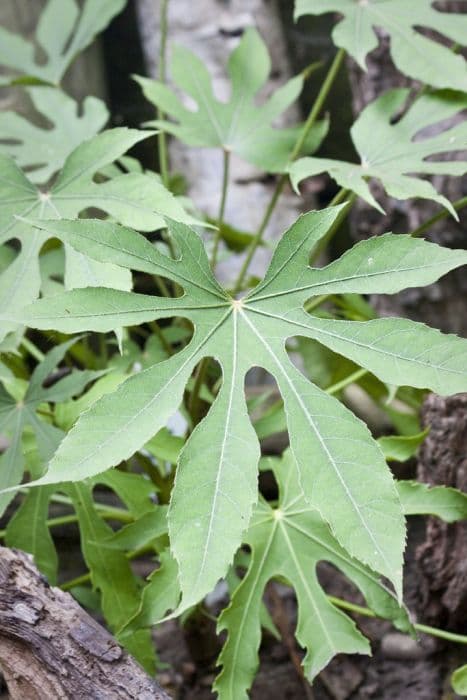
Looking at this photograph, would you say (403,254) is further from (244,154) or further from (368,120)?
(244,154)

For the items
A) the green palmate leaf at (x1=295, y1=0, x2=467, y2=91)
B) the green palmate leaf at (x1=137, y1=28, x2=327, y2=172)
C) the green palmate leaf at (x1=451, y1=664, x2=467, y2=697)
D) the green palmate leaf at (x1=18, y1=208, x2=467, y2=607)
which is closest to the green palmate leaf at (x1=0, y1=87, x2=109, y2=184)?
the green palmate leaf at (x1=137, y1=28, x2=327, y2=172)

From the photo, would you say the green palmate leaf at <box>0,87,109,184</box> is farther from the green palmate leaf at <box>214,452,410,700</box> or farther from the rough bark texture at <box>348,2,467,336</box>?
the green palmate leaf at <box>214,452,410,700</box>

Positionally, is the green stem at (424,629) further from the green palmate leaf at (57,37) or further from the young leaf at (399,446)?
the green palmate leaf at (57,37)

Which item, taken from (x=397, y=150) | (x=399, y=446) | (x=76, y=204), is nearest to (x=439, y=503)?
(x=399, y=446)

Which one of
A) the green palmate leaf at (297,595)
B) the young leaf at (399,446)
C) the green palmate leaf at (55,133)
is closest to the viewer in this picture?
the green palmate leaf at (297,595)

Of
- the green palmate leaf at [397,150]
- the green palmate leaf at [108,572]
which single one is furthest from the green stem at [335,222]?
the green palmate leaf at [108,572]

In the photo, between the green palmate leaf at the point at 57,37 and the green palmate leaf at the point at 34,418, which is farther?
the green palmate leaf at the point at 57,37

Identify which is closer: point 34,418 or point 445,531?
point 34,418

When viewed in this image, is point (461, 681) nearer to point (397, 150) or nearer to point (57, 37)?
point (397, 150)
